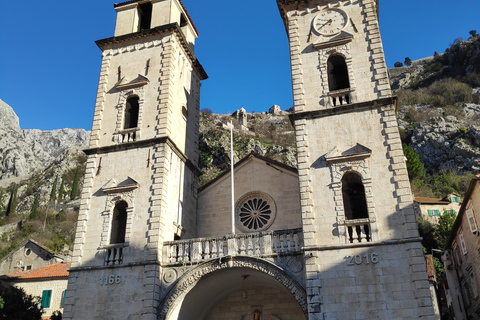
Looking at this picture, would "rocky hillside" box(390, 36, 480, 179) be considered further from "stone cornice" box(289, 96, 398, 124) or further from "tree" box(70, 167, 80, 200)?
"tree" box(70, 167, 80, 200)

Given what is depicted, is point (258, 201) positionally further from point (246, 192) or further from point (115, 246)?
point (115, 246)

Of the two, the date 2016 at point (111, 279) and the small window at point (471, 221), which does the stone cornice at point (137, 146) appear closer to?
the date 2016 at point (111, 279)

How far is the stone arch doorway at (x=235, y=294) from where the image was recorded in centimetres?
1474

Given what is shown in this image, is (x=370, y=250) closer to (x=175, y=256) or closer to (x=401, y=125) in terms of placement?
(x=175, y=256)

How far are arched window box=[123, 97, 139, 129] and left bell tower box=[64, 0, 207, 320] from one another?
0.05 metres

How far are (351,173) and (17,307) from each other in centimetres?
1533

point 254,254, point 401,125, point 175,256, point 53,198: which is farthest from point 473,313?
point 53,198

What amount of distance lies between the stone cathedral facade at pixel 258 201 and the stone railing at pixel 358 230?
4cm

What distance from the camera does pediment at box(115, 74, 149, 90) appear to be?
19203mm

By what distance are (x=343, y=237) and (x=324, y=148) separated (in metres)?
3.35

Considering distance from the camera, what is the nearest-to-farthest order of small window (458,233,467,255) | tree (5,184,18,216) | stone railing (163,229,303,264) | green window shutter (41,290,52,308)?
stone railing (163,229,303,264), small window (458,233,467,255), green window shutter (41,290,52,308), tree (5,184,18,216)

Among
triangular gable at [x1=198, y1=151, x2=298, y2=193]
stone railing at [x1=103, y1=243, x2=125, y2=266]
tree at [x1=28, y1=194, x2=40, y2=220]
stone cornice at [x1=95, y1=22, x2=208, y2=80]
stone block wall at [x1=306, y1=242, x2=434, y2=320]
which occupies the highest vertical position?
tree at [x1=28, y1=194, x2=40, y2=220]

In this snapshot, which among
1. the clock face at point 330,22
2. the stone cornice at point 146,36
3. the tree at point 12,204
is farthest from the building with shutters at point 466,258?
the tree at point 12,204

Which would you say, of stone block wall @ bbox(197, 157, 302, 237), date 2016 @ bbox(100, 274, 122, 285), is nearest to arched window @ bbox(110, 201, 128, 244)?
date 2016 @ bbox(100, 274, 122, 285)
